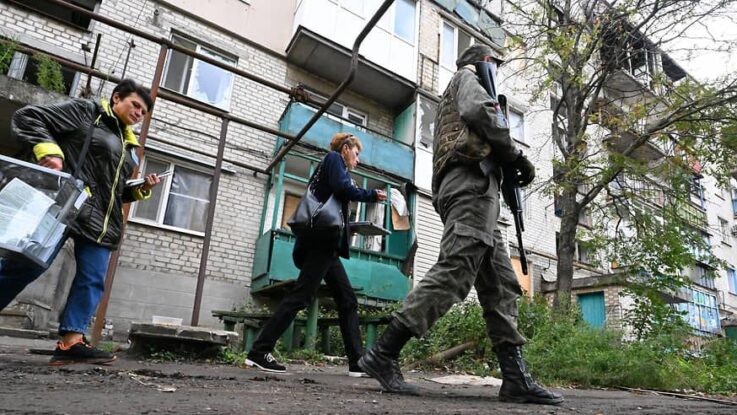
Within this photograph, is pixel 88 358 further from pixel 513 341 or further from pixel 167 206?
pixel 167 206

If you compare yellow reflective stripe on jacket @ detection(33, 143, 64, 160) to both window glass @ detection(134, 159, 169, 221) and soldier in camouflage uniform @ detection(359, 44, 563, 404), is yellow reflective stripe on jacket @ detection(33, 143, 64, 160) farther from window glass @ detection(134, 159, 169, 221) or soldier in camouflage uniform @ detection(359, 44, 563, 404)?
window glass @ detection(134, 159, 169, 221)

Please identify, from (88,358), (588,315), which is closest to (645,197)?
(588,315)

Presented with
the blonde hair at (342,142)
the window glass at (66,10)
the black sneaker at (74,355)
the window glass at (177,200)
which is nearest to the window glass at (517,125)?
the window glass at (177,200)

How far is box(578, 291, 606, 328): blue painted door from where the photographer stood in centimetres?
1464

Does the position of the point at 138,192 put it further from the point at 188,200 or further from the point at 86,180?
the point at 188,200

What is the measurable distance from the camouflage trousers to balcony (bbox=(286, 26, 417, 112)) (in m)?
9.45

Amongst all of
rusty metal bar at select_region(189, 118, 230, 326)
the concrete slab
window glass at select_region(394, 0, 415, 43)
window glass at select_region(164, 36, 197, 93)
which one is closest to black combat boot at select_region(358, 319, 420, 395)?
the concrete slab

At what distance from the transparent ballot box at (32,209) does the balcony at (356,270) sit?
619cm

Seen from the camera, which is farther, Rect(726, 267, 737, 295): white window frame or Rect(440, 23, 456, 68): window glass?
Rect(726, 267, 737, 295): white window frame

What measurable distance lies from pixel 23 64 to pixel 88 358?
26.2ft

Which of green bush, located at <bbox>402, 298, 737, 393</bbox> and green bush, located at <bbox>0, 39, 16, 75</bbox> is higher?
green bush, located at <bbox>0, 39, 16, 75</bbox>

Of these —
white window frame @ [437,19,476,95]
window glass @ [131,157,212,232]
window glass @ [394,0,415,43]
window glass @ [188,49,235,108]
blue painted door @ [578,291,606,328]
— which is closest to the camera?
window glass @ [131,157,212,232]

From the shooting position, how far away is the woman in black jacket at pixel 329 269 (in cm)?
324

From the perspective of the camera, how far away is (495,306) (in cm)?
259
